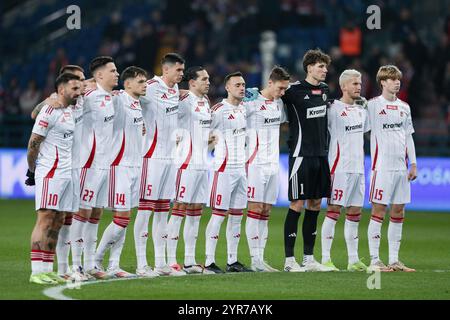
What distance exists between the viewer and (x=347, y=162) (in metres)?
14.0

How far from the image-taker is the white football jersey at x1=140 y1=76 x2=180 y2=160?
13.1 meters

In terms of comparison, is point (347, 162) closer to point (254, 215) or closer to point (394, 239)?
point (394, 239)

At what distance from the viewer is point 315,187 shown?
44.3 feet

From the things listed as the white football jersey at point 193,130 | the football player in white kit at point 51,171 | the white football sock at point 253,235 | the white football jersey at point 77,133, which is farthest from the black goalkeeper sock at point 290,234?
the football player in white kit at point 51,171

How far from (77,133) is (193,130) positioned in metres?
1.84

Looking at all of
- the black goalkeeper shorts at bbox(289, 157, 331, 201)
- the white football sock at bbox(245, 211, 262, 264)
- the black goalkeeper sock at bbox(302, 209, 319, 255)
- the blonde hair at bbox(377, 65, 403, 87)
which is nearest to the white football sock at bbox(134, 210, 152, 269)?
the white football sock at bbox(245, 211, 262, 264)

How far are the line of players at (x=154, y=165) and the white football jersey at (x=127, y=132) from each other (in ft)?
0.04

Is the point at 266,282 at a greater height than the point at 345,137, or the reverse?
the point at 345,137

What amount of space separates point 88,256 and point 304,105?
3.30 m

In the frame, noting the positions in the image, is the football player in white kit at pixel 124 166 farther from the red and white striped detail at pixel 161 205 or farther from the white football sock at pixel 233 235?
the white football sock at pixel 233 235

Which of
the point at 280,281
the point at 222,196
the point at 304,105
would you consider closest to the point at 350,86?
the point at 304,105

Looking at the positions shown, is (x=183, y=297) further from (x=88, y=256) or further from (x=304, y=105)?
(x=304, y=105)

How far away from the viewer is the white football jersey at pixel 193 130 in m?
13.5

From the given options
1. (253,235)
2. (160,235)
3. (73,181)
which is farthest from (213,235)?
(73,181)
